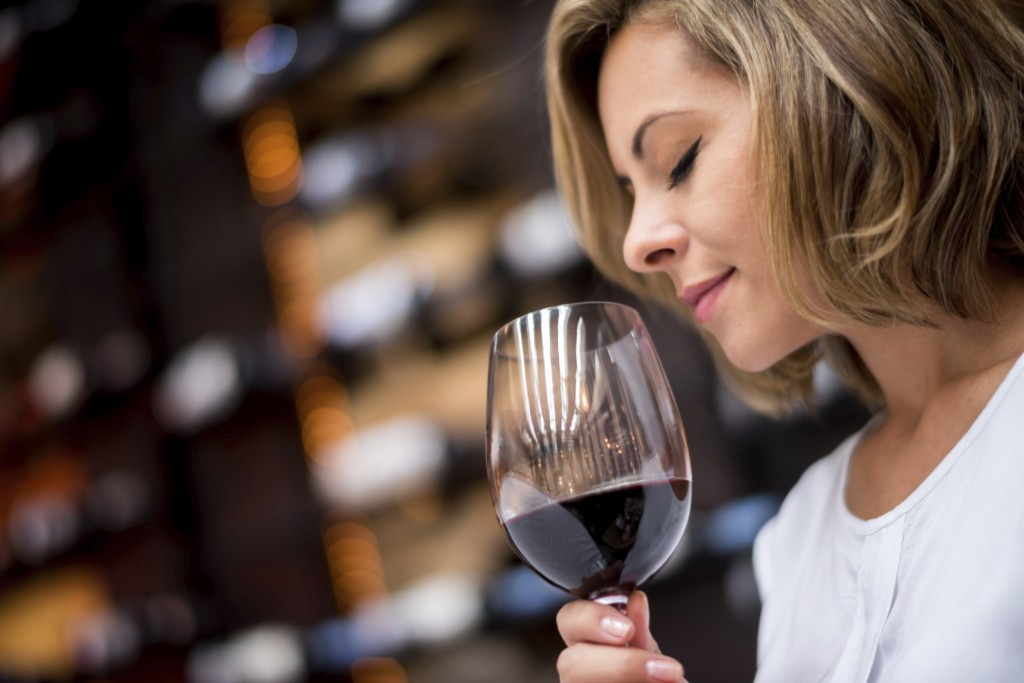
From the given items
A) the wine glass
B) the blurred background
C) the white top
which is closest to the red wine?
the wine glass

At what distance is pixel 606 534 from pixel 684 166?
41cm

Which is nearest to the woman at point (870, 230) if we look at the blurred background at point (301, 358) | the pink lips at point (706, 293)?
the pink lips at point (706, 293)

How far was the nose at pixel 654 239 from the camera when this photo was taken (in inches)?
38.2

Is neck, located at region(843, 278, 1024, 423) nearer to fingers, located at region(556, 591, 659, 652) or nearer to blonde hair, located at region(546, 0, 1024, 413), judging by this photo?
blonde hair, located at region(546, 0, 1024, 413)

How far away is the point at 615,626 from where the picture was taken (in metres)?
0.73

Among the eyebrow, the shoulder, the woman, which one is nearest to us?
the woman

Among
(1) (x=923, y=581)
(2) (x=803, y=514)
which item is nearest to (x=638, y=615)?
(1) (x=923, y=581)

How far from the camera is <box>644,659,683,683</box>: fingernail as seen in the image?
691 millimetres

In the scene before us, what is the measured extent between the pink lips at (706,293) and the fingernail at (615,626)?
1.17ft

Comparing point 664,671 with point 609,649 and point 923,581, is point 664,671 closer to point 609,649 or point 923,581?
point 609,649

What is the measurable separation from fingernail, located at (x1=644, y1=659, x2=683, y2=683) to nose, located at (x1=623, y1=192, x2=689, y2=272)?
0.42 m

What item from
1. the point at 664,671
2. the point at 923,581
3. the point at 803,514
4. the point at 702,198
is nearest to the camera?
the point at 664,671

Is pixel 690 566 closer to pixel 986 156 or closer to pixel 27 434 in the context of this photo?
pixel 986 156

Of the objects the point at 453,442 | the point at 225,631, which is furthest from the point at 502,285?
the point at 225,631
